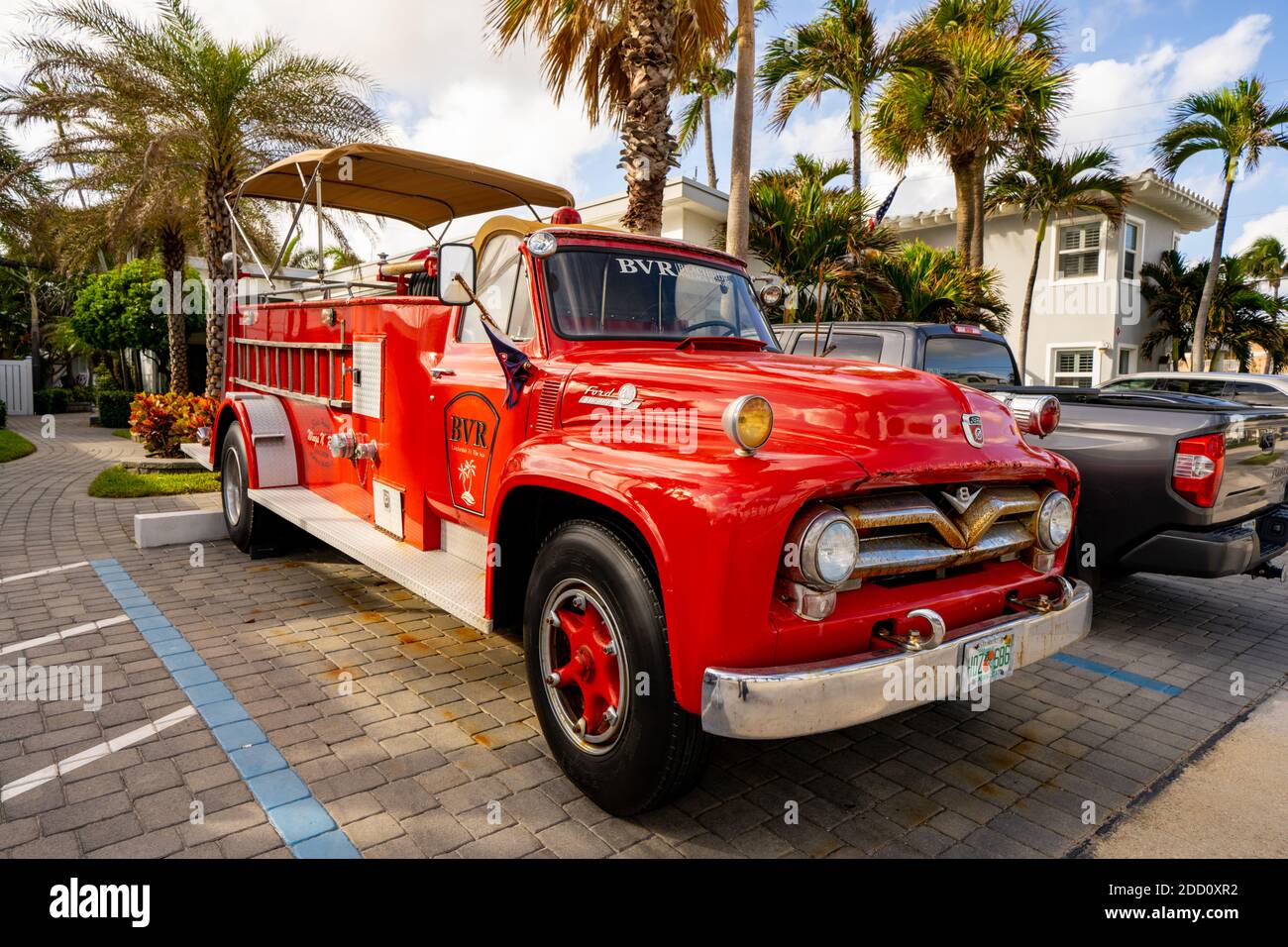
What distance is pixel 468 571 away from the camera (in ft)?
13.2

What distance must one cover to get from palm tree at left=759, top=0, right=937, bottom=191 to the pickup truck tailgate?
10802mm

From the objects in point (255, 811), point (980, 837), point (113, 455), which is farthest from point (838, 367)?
point (113, 455)

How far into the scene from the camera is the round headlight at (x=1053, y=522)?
3238 mm

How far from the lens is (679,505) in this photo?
2.48 metres

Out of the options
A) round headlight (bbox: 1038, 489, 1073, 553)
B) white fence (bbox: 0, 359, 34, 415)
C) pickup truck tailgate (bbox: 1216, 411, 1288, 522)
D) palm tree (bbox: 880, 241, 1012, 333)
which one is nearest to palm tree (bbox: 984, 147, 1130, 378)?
palm tree (bbox: 880, 241, 1012, 333)

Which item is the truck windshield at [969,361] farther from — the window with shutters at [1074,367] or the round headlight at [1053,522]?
the window with shutters at [1074,367]

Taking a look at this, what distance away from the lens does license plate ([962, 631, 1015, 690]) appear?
107 inches

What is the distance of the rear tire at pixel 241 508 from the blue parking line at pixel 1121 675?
5644mm

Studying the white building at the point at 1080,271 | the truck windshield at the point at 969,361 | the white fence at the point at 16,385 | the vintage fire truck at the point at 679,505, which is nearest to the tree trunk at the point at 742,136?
the truck windshield at the point at 969,361

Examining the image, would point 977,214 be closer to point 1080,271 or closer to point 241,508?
point 1080,271

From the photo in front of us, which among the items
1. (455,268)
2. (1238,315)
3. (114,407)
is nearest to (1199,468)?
(455,268)

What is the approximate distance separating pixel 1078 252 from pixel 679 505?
1833 cm

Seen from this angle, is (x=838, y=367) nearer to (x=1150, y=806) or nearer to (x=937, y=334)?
(x=1150, y=806)

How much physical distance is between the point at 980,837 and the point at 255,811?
2691mm
